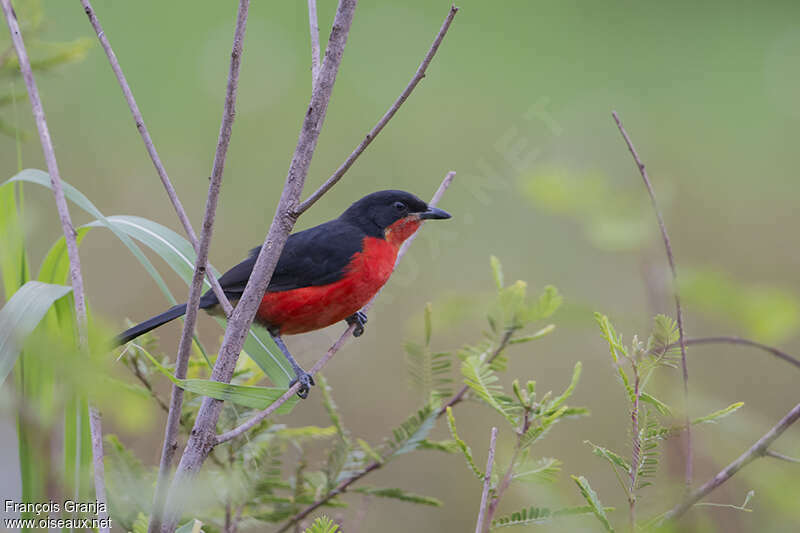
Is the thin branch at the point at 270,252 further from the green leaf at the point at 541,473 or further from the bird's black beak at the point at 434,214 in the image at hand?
the bird's black beak at the point at 434,214

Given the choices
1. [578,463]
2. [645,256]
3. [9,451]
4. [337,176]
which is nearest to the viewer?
[337,176]

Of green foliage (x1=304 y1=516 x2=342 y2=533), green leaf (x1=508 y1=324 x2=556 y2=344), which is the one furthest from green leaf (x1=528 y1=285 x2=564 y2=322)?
green foliage (x1=304 y1=516 x2=342 y2=533)

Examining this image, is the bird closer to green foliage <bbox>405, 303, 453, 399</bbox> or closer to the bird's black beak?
the bird's black beak

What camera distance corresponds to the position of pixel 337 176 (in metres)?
1.43

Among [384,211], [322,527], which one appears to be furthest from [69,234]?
[384,211]

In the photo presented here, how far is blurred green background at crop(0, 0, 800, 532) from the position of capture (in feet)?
12.5

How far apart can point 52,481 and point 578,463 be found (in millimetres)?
3166

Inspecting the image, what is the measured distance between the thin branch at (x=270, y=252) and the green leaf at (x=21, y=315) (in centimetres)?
37

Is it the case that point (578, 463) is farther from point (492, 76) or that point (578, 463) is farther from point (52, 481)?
point (492, 76)

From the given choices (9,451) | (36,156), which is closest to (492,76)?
(36,156)

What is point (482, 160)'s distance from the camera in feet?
13.8

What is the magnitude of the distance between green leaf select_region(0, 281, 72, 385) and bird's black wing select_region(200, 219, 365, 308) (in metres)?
0.99

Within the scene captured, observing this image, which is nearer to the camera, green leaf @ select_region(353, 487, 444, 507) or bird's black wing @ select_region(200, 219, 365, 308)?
green leaf @ select_region(353, 487, 444, 507)

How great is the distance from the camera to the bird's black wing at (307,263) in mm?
2754
